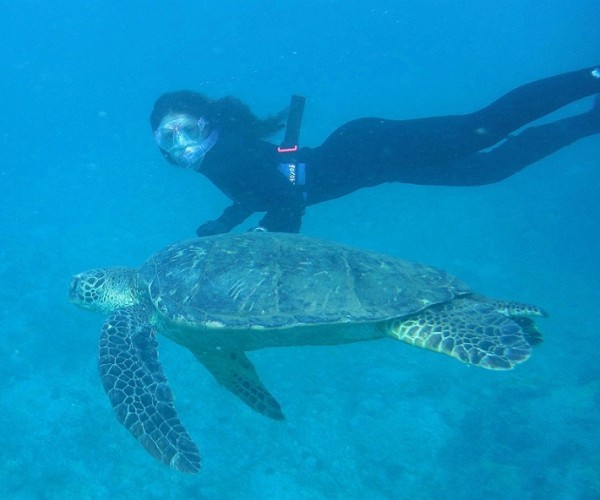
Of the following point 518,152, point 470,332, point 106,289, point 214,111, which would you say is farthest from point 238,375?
point 518,152

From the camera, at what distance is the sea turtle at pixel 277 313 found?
402cm

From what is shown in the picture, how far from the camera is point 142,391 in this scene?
425cm

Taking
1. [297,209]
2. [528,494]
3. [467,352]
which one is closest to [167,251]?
[297,209]

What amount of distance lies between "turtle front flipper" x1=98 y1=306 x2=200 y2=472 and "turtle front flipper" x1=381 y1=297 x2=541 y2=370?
2.38 m

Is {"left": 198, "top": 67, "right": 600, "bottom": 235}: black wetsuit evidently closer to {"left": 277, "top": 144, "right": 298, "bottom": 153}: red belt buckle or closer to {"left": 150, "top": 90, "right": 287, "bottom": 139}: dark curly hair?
{"left": 277, "top": 144, "right": 298, "bottom": 153}: red belt buckle

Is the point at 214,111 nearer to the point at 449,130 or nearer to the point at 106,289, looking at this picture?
the point at 106,289

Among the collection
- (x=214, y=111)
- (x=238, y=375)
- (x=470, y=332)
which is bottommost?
(x=238, y=375)

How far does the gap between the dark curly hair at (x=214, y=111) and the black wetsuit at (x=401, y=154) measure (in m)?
0.42

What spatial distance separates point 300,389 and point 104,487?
496cm

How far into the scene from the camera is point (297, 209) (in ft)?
22.4

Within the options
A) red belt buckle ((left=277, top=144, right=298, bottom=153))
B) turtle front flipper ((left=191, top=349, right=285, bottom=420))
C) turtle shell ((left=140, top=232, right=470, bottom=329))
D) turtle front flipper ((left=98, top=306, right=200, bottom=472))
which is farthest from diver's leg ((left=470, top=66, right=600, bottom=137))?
turtle front flipper ((left=98, top=306, right=200, bottom=472))

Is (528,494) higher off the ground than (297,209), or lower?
lower

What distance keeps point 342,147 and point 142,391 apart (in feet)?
17.5

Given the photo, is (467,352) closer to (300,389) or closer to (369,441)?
(369,441)
